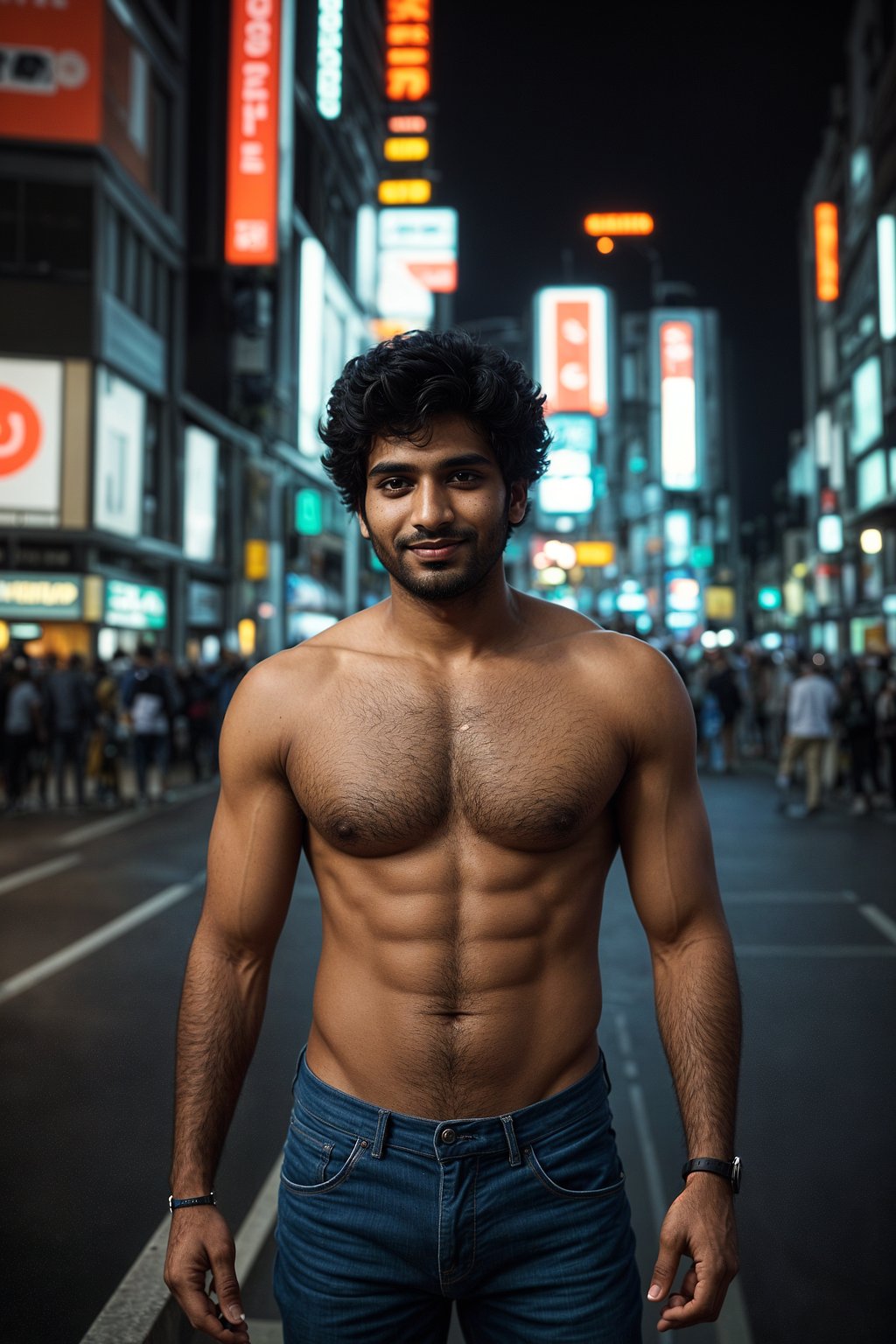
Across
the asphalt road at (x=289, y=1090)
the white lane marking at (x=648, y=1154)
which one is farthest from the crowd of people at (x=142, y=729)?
the white lane marking at (x=648, y=1154)

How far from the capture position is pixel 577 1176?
6.72ft

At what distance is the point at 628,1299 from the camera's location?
2.02 metres

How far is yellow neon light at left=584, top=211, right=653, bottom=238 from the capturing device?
104188 millimetres

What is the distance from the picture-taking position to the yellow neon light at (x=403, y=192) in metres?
60.8

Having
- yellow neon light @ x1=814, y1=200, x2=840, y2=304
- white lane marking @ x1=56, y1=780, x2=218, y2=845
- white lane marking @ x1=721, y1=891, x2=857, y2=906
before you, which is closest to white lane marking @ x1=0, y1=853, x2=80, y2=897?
white lane marking @ x1=56, y1=780, x2=218, y2=845

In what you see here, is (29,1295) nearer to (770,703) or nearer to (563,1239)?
(563,1239)

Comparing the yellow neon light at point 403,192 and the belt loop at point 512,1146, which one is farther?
the yellow neon light at point 403,192

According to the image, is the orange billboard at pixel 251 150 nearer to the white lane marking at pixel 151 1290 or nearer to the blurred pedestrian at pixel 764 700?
the blurred pedestrian at pixel 764 700

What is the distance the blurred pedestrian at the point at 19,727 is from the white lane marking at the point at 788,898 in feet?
29.4

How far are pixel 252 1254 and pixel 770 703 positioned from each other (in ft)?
68.1

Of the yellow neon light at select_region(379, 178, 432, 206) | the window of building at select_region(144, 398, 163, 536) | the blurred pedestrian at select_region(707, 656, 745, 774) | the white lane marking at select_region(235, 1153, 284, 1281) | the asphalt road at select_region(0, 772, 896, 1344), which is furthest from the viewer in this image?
the yellow neon light at select_region(379, 178, 432, 206)

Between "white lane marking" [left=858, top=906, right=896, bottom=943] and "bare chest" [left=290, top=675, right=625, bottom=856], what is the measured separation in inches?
265

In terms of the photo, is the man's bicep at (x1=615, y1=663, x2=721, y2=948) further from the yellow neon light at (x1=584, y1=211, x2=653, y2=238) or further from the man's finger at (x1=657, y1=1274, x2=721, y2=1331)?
the yellow neon light at (x1=584, y1=211, x2=653, y2=238)

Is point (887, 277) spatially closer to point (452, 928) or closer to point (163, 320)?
point (163, 320)
